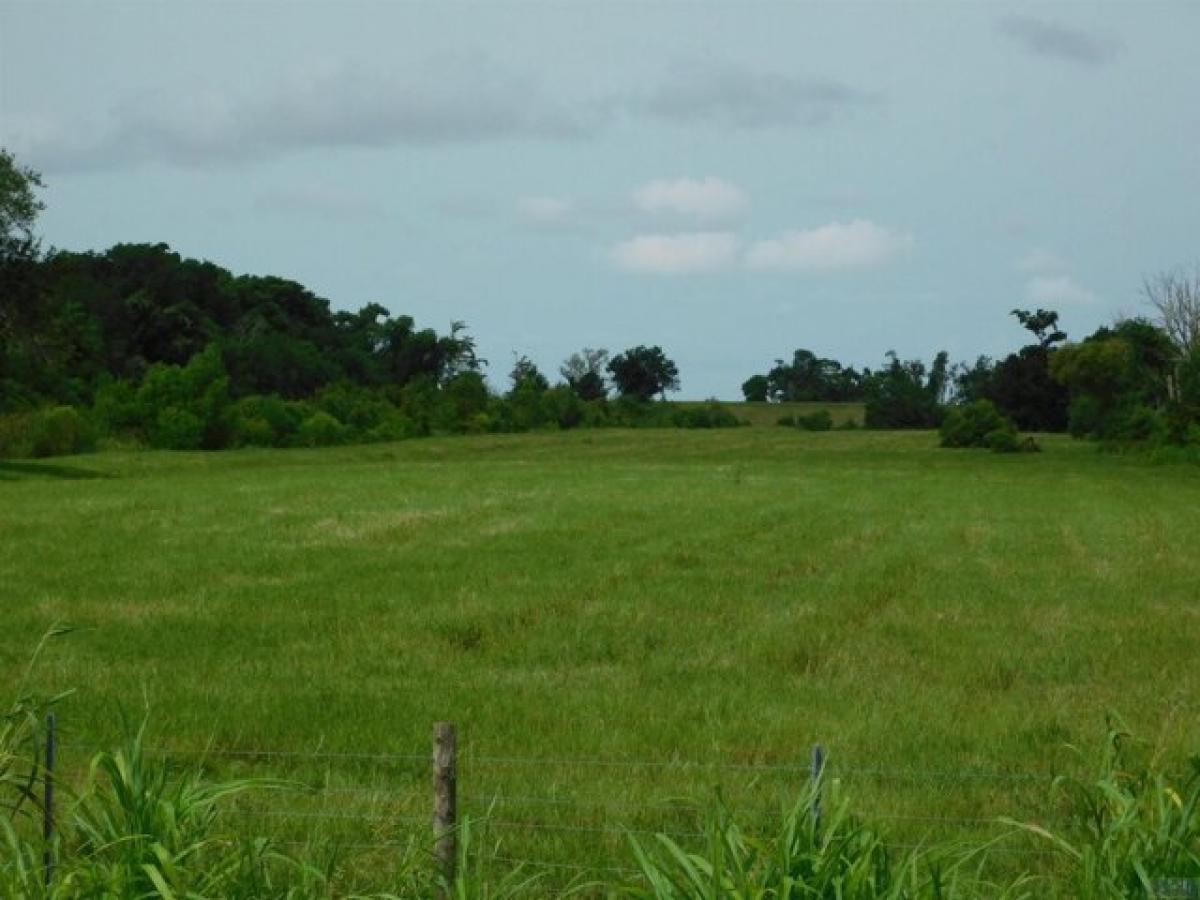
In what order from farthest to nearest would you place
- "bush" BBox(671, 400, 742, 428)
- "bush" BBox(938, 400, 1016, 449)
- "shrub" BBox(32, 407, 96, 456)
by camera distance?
"bush" BBox(671, 400, 742, 428) → "bush" BBox(938, 400, 1016, 449) → "shrub" BBox(32, 407, 96, 456)

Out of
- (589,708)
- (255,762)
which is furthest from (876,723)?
(255,762)

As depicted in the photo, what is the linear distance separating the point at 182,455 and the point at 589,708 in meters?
56.8

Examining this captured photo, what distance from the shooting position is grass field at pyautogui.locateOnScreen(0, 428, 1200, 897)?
37.9ft

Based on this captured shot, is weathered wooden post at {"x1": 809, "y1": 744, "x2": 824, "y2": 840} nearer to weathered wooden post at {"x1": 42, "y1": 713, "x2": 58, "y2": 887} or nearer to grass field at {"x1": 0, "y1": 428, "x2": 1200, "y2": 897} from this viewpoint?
grass field at {"x1": 0, "y1": 428, "x2": 1200, "y2": 897}

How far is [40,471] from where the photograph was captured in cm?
5772

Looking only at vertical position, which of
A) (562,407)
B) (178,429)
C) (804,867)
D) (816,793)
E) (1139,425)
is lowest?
(804,867)

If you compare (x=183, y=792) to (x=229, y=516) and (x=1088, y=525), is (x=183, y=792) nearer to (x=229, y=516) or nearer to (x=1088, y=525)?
(x=229, y=516)

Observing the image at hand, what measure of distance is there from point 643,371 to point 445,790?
153920 mm

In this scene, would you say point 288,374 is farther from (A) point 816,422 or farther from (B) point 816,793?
(B) point 816,793

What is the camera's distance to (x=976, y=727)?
1322 centimetres

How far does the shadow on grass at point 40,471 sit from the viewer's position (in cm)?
5503

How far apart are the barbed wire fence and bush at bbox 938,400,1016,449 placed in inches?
2999

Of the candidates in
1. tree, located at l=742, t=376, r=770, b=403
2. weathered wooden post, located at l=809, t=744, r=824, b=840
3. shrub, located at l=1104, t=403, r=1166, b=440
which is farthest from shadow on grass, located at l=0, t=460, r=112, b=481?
tree, located at l=742, t=376, r=770, b=403

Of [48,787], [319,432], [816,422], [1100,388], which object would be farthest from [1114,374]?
[48,787]
